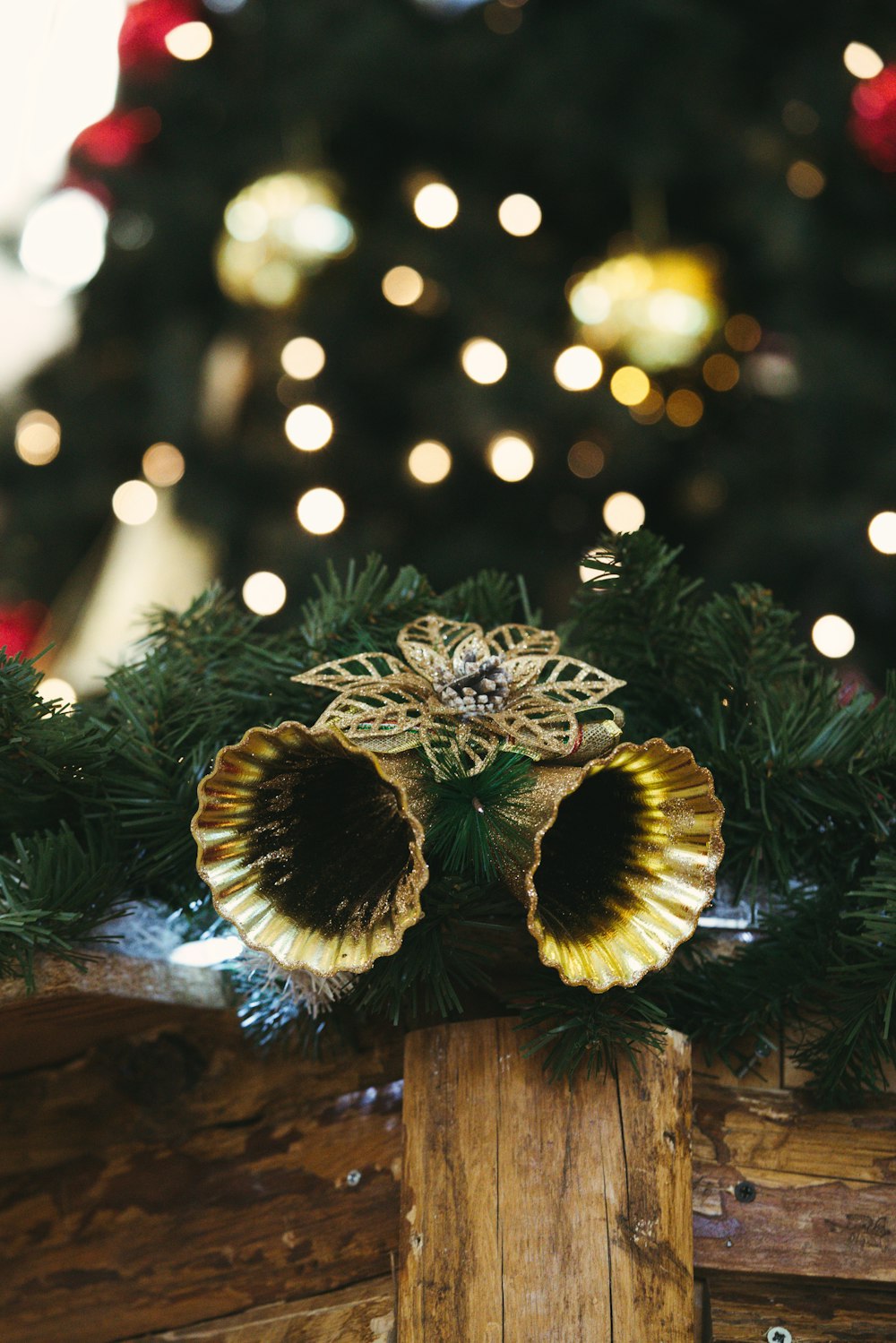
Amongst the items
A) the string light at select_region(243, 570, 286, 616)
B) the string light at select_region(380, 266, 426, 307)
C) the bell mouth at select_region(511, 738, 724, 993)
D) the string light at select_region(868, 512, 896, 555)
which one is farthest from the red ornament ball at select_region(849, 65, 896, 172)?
the bell mouth at select_region(511, 738, 724, 993)

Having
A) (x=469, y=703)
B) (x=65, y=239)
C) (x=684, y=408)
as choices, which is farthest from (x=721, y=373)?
(x=469, y=703)

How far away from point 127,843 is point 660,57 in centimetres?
125

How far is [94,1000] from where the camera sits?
537 millimetres

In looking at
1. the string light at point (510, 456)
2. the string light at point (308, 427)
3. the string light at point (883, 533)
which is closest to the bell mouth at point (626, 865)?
the string light at point (883, 533)

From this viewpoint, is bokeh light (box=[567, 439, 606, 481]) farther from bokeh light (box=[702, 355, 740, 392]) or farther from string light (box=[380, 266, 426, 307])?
string light (box=[380, 266, 426, 307])

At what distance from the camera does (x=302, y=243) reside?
1339mm

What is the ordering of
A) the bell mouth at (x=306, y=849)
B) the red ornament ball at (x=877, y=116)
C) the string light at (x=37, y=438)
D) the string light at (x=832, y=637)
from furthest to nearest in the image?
the string light at (x=37, y=438) → the red ornament ball at (x=877, y=116) → the string light at (x=832, y=637) → the bell mouth at (x=306, y=849)

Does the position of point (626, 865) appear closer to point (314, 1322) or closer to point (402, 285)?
point (314, 1322)

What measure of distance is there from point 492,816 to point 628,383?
41.7 inches

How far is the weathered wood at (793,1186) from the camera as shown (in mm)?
526

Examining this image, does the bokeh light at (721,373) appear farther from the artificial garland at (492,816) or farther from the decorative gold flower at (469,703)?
the decorative gold flower at (469,703)

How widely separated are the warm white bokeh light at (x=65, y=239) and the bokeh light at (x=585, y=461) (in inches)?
28.3

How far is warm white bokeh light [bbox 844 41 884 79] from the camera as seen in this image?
1.30 meters

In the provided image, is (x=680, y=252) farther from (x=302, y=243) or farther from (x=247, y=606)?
(x=247, y=606)
